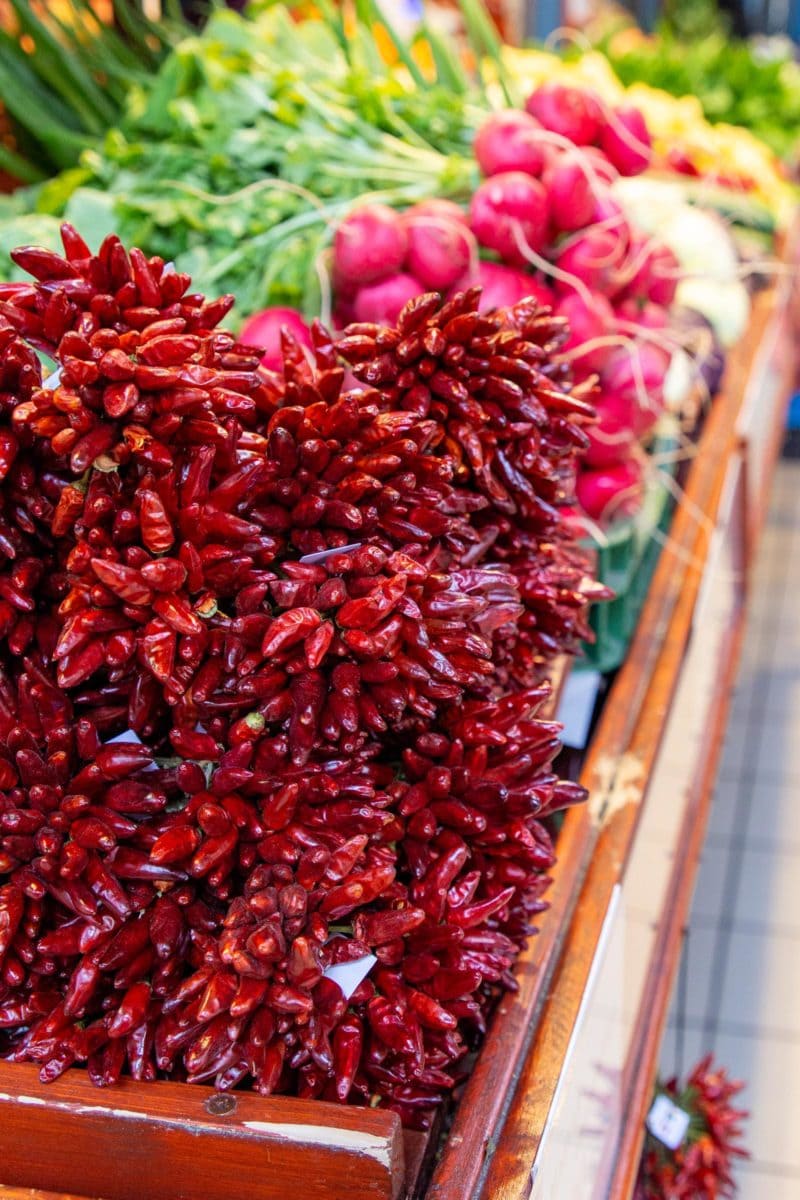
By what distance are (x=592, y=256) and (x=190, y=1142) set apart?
5.03ft

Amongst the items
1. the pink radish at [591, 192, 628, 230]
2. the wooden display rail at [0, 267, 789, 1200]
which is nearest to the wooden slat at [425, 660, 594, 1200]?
the wooden display rail at [0, 267, 789, 1200]

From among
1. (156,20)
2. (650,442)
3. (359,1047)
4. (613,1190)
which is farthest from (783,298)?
(359,1047)

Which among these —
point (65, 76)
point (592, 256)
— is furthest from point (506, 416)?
point (65, 76)

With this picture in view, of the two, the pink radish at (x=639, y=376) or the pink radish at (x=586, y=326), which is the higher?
the pink radish at (x=586, y=326)

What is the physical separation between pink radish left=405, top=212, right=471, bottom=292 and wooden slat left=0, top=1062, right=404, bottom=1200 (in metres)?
1.35

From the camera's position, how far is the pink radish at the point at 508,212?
187cm

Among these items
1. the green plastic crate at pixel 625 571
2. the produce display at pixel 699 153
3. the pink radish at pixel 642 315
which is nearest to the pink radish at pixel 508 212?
the pink radish at pixel 642 315

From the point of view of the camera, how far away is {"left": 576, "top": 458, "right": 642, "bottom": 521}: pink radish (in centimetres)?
187

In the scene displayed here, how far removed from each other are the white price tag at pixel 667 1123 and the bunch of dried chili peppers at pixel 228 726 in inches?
29.6

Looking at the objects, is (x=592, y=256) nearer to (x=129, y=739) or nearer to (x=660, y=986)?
(x=660, y=986)

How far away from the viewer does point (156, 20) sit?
103 inches

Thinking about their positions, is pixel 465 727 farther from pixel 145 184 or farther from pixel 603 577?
pixel 145 184

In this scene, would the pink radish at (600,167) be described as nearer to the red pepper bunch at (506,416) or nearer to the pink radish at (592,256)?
the pink radish at (592,256)

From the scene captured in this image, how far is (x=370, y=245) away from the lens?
1.80 m
